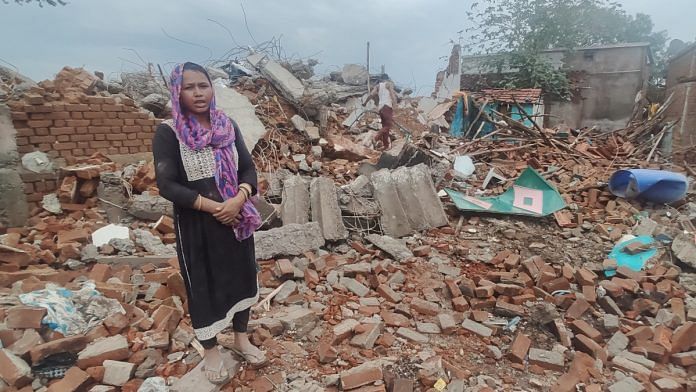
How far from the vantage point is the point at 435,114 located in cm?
1349

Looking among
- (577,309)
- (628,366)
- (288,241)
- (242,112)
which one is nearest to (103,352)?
(288,241)

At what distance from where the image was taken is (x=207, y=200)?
204 cm

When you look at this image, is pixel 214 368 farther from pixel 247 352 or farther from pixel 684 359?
pixel 684 359

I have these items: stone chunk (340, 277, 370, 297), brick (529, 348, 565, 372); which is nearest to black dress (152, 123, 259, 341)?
stone chunk (340, 277, 370, 297)

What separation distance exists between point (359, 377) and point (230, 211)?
52.3 inches

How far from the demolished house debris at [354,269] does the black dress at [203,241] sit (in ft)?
1.55

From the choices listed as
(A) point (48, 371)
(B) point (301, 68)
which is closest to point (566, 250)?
(A) point (48, 371)

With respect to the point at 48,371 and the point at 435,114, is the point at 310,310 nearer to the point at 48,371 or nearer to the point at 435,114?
the point at 48,371

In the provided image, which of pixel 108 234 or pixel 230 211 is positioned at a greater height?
pixel 230 211

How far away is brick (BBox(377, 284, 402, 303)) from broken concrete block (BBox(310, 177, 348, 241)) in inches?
42.8

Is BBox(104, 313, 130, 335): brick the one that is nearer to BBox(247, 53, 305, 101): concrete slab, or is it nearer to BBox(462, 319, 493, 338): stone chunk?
BBox(462, 319, 493, 338): stone chunk

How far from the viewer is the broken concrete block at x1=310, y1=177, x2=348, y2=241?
15.3 feet

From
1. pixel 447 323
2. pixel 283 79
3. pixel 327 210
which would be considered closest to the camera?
pixel 447 323

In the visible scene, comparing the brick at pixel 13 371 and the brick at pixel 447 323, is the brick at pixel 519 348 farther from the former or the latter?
the brick at pixel 13 371
